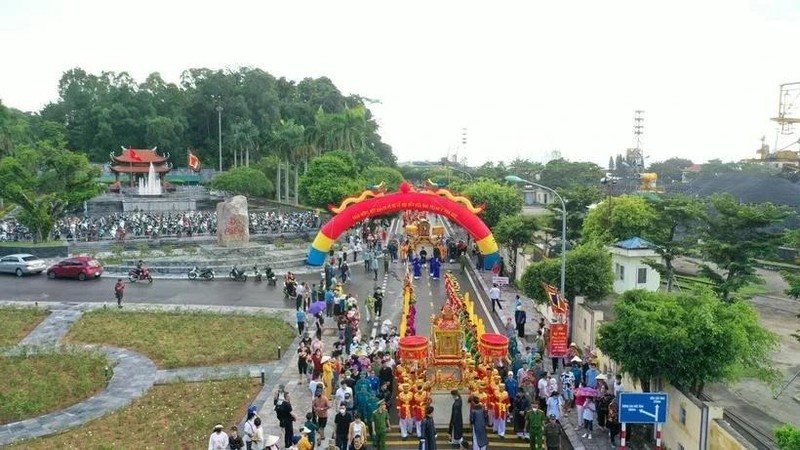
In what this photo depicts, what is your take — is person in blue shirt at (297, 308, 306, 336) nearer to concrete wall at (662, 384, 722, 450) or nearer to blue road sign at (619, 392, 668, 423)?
concrete wall at (662, 384, 722, 450)

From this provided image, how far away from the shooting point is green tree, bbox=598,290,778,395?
39.8ft

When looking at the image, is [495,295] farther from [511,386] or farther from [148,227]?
[148,227]

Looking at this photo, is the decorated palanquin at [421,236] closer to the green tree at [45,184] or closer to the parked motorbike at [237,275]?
the parked motorbike at [237,275]

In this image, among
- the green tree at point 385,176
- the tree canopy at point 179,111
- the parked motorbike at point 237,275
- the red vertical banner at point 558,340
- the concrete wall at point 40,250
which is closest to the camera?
the red vertical banner at point 558,340

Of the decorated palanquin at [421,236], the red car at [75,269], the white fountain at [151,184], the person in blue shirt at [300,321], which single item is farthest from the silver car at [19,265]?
the white fountain at [151,184]

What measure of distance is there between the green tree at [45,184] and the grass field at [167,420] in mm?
22890

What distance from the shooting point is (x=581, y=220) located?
32.9 m

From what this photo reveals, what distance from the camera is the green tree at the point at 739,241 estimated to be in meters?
21.3

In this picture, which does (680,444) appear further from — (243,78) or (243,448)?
(243,78)

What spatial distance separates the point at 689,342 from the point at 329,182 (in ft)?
115

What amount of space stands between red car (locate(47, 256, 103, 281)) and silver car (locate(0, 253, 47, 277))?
1184 millimetres

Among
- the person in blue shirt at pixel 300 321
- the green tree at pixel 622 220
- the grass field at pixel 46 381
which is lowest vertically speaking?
the grass field at pixel 46 381

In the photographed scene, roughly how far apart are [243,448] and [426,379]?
416cm

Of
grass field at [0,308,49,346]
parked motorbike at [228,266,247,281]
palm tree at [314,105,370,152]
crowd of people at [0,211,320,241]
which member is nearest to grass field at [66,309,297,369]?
grass field at [0,308,49,346]
